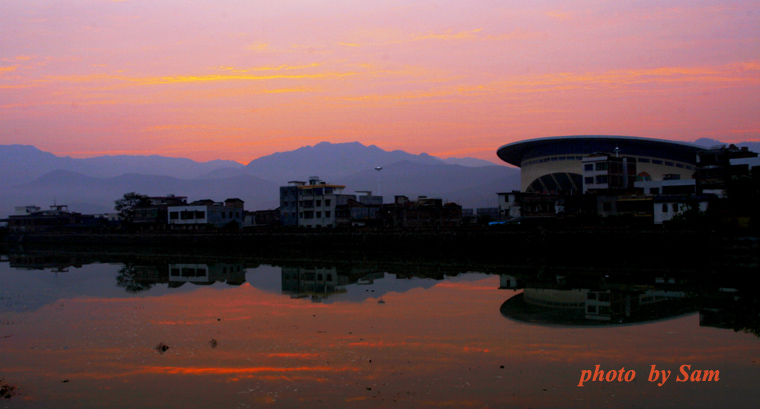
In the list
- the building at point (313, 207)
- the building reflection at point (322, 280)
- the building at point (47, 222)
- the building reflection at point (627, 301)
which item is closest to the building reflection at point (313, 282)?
the building reflection at point (322, 280)

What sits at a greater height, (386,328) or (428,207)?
(428,207)

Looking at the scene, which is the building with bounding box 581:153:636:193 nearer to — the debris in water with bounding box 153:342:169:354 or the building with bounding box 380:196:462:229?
the building with bounding box 380:196:462:229

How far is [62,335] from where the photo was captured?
46.9 ft

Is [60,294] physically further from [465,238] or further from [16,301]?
[465,238]

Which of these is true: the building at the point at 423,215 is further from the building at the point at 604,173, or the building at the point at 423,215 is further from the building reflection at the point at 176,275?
the building reflection at the point at 176,275

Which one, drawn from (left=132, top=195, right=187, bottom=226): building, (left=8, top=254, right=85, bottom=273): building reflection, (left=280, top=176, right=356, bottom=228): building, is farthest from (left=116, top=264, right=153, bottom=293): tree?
(left=132, top=195, right=187, bottom=226): building

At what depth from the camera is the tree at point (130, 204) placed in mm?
70688

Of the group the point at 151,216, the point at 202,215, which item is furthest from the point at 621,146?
the point at 151,216

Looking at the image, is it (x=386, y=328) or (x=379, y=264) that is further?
(x=379, y=264)

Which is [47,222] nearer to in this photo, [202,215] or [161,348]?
[202,215]

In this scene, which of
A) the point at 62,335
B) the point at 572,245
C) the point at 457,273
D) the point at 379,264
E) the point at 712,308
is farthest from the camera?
the point at 572,245

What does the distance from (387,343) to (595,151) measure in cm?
6027

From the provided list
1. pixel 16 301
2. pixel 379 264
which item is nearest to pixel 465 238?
pixel 379 264

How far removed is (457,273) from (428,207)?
29.1 metres
